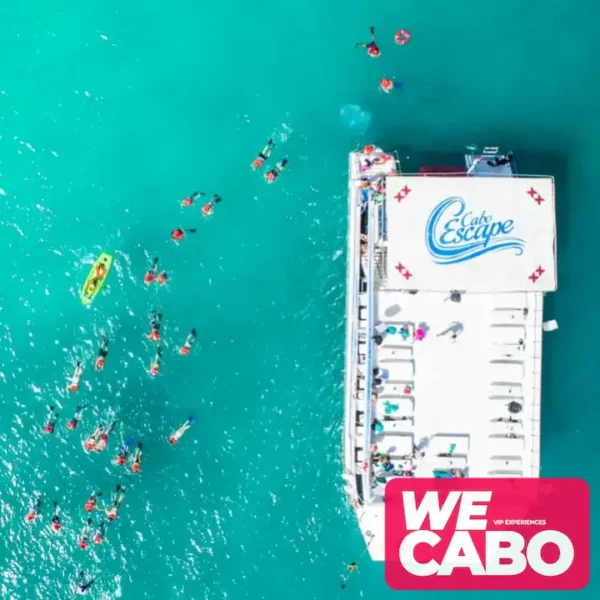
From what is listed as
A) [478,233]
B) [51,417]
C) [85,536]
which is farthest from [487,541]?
[51,417]

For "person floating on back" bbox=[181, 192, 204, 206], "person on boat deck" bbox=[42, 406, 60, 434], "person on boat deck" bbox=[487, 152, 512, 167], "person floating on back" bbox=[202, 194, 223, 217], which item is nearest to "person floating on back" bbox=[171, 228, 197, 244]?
"person floating on back" bbox=[202, 194, 223, 217]

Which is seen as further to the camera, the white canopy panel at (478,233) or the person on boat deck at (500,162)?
the person on boat deck at (500,162)

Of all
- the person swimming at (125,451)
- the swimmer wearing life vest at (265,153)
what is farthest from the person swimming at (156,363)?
the swimmer wearing life vest at (265,153)

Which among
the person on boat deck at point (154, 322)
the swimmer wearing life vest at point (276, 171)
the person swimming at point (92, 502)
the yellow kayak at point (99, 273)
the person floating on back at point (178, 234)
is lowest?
the person swimming at point (92, 502)

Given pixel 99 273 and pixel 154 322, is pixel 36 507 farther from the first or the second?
pixel 99 273

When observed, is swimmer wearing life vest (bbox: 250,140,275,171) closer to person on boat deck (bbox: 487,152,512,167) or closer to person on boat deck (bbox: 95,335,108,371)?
person on boat deck (bbox: 487,152,512,167)

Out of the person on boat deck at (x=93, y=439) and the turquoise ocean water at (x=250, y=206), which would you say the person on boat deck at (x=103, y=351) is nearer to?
the turquoise ocean water at (x=250, y=206)
